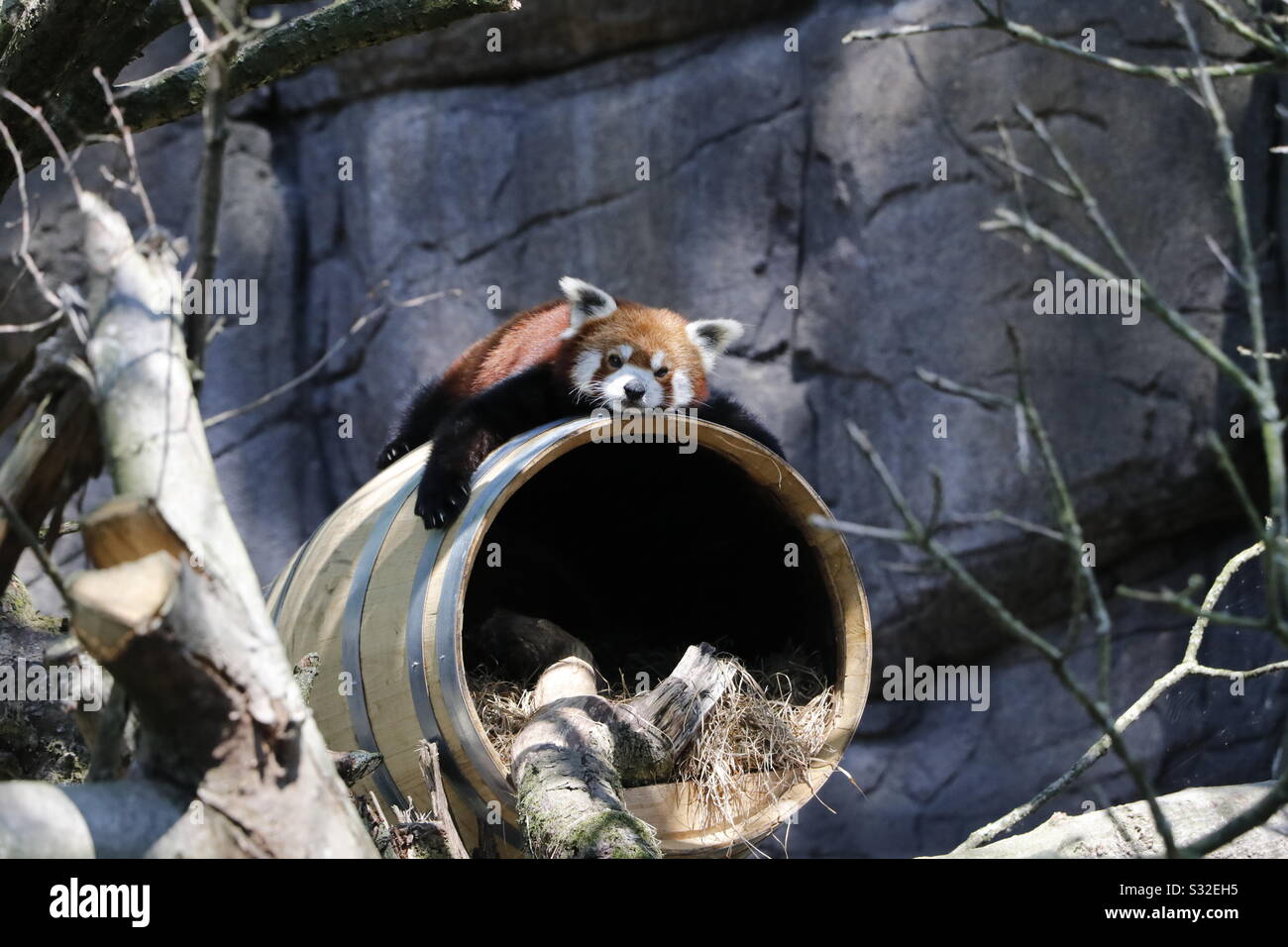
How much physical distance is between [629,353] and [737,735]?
1862mm

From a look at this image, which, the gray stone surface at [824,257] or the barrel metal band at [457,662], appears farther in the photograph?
the gray stone surface at [824,257]

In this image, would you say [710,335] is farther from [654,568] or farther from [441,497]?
[441,497]

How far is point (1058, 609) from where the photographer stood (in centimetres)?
724

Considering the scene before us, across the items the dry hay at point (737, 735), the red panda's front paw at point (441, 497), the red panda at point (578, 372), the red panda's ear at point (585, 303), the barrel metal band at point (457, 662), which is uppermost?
the red panda's ear at point (585, 303)

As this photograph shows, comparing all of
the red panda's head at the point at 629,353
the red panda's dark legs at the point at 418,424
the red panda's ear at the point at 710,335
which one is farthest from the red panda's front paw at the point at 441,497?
the red panda's ear at the point at 710,335

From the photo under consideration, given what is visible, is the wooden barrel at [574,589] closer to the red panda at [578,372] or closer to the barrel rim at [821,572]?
A: the barrel rim at [821,572]

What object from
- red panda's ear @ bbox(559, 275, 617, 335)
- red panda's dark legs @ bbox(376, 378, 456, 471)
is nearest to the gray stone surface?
red panda's dark legs @ bbox(376, 378, 456, 471)

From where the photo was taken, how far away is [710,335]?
5.44 m

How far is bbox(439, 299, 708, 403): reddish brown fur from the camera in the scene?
196 inches

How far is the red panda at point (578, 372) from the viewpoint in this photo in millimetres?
4379

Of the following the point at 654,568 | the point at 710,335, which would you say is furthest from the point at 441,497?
the point at 710,335

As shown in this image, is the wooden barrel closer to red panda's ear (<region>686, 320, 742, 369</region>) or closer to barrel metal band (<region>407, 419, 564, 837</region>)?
barrel metal band (<region>407, 419, 564, 837</region>)

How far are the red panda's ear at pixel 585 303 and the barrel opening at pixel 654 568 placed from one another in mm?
780

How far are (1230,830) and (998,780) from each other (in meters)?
5.71
